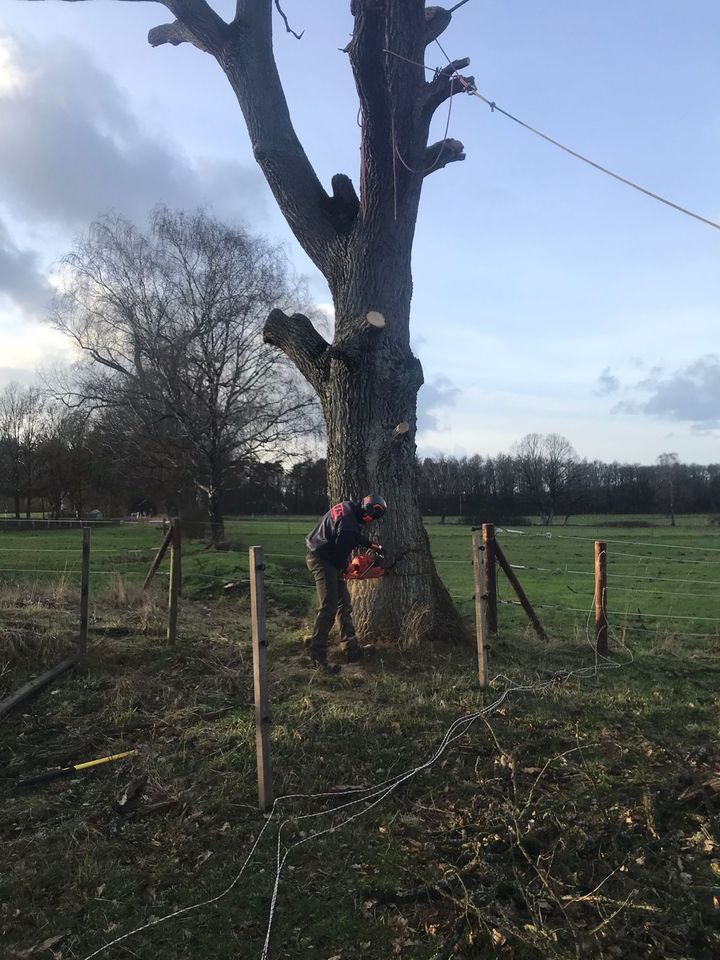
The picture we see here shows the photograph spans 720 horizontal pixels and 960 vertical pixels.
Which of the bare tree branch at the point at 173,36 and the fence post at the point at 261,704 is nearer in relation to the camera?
the fence post at the point at 261,704

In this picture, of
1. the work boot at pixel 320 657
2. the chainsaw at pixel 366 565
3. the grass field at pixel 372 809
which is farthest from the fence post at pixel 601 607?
the work boot at pixel 320 657

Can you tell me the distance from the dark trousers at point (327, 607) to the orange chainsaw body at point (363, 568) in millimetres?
134

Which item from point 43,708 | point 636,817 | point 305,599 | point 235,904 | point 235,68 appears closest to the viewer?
point 235,904

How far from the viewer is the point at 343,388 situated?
7508mm

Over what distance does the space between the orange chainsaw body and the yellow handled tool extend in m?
2.70

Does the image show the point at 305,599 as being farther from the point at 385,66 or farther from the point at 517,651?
the point at 385,66

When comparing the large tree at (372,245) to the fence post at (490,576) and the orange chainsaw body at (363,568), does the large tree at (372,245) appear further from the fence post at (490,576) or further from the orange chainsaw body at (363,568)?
the fence post at (490,576)

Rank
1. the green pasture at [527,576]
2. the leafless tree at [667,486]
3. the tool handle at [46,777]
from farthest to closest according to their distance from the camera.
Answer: the leafless tree at [667,486] → the green pasture at [527,576] → the tool handle at [46,777]

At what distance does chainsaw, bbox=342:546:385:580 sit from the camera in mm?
6781

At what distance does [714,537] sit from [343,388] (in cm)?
3853

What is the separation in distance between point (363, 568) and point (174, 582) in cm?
232

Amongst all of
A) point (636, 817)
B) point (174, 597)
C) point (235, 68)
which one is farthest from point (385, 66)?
point (636, 817)

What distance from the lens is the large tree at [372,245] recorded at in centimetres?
730

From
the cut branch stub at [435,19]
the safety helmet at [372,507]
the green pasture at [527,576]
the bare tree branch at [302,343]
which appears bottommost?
the green pasture at [527,576]
